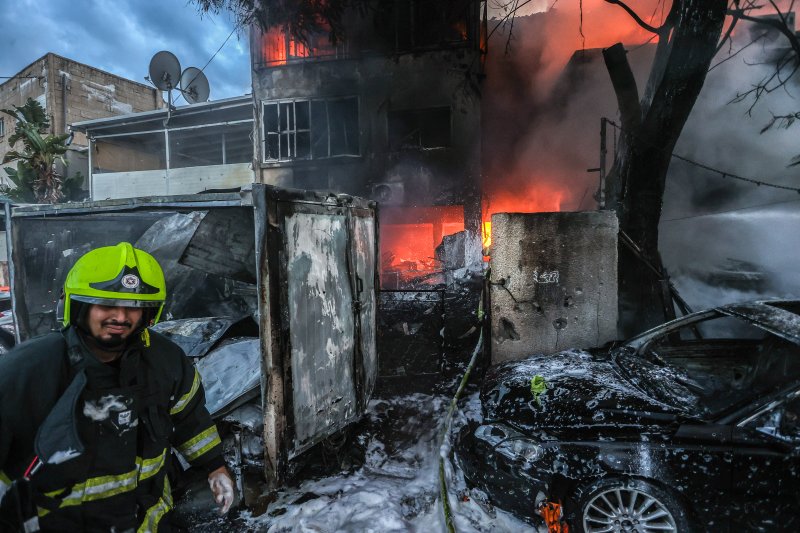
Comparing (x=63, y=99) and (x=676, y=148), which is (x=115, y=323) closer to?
(x=676, y=148)

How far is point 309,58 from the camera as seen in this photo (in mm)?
13398

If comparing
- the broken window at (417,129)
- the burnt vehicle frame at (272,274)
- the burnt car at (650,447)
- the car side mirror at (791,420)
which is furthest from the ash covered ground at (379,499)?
the broken window at (417,129)

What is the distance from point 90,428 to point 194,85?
17.8 metres

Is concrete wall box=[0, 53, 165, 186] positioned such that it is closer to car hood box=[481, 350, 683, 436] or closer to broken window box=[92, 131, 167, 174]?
broken window box=[92, 131, 167, 174]

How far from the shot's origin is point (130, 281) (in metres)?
1.74

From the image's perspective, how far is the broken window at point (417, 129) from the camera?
1312 centimetres

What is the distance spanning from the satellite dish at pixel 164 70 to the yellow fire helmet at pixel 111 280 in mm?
15646

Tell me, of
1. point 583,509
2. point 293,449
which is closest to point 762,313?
point 583,509

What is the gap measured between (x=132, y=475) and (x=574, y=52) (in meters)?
17.9

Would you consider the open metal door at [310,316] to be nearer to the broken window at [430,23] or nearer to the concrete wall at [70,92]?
the broken window at [430,23]

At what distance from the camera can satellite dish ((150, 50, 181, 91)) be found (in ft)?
46.9

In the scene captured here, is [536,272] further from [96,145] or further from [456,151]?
[96,145]

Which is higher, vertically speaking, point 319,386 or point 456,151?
point 456,151

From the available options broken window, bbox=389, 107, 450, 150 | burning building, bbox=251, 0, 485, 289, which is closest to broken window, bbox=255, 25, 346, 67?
burning building, bbox=251, 0, 485, 289
